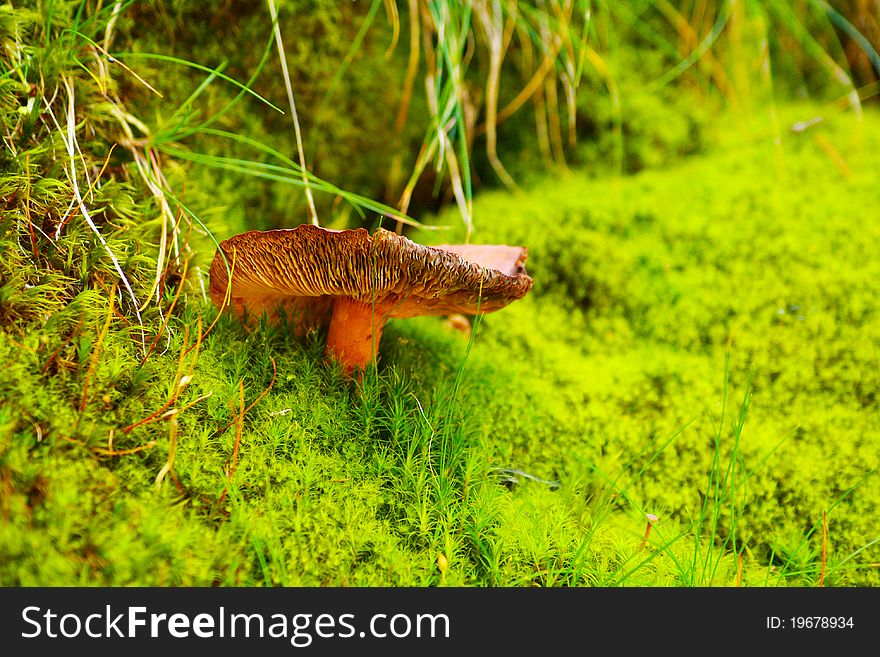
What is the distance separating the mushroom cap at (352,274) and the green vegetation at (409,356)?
120mm

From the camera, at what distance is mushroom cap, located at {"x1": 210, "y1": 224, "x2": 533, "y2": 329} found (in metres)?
1.36

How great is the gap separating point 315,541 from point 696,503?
1.07 metres

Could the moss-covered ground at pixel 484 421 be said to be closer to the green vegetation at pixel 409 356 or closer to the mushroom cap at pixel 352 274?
the green vegetation at pixel 409 356

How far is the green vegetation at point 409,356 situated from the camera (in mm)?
1276

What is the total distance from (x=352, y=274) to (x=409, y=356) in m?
0.44

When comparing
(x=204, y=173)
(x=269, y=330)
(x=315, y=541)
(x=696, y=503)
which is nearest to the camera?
(x=315, y=541)

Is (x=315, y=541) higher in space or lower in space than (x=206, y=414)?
lower

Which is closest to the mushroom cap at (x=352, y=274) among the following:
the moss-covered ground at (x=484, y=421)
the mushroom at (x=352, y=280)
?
the mushroom at (x=352, y=280)

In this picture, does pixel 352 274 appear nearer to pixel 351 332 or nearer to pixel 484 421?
pixel 351 332

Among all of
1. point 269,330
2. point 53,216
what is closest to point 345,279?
point 269,330

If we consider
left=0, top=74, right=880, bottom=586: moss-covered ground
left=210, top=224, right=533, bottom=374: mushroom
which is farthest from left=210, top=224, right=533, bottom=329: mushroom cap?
left=0, top=74, right=880, bottom=586: moss-covered ground

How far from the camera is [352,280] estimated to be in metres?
1.47

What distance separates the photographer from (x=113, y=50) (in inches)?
74.8
